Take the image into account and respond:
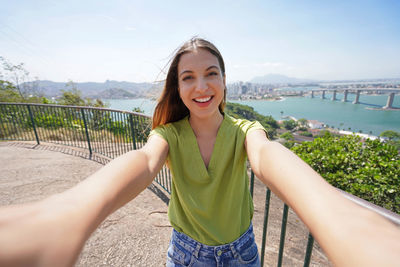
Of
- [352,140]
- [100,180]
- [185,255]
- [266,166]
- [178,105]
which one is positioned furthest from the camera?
[352,140]

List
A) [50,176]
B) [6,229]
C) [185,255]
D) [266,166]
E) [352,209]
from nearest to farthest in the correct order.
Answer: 1. [6,229]
2. [352,209]
3. [266,166]
4. [185,255]
5. [50,176]

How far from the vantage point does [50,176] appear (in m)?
4.07

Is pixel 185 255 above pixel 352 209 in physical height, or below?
below

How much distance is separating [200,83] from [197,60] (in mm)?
154

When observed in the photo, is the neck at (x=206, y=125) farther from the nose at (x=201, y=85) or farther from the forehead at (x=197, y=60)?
the forehead at (x=197, y=60)

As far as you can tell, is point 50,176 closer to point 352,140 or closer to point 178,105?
point 178,105

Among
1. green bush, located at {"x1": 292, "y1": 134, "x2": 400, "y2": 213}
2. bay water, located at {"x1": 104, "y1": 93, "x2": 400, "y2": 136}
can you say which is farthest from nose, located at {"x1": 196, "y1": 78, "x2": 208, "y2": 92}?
bay water, located at {"x1": 104, "y1": 93, "x2": 400, "y2": 136}

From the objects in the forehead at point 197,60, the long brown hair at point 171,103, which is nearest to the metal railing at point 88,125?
the long brown hair at point 171,103

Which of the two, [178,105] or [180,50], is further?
[178,105]

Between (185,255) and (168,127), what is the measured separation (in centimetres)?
77

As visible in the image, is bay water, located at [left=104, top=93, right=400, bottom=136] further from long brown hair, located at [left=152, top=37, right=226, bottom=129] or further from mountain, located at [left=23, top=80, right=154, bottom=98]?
long brown hair, located at [left=152, top=37, right=226, bottom=129]

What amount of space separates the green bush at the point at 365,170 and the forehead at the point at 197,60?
5302mm

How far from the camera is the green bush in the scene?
183 inches

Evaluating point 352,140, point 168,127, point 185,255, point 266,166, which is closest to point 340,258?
point 266,166
